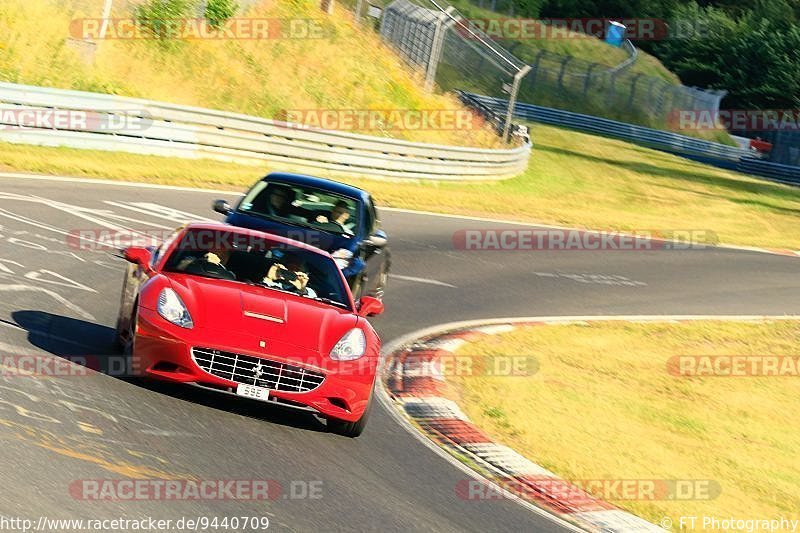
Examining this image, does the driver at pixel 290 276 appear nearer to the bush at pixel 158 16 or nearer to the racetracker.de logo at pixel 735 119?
the bush at pixel 158 16

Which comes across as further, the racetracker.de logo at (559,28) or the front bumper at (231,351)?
the racetracker.de logo at (559,28)

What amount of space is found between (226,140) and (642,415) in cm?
1513

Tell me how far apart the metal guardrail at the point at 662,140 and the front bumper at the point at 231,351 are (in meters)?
42.0

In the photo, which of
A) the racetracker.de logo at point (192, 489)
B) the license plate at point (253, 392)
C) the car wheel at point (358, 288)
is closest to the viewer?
the racetracker.de logo at point (192, 489)

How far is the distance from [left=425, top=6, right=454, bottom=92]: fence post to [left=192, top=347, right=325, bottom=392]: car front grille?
29133mm

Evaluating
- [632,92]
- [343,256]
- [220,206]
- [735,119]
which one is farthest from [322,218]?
[735,119]

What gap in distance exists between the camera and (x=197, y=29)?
3353cm

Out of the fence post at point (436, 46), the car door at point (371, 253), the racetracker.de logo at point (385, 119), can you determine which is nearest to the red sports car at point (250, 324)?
the car door at point (371, 253)

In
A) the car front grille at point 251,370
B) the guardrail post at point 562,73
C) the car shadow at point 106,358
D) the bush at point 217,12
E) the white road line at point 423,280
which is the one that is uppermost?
the bush at point 217,12

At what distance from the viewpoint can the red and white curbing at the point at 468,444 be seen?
9.10m

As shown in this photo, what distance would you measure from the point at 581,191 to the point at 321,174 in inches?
487

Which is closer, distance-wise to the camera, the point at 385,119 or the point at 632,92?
the point at 385,119

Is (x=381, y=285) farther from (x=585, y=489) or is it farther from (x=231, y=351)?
(x=231, y=351)

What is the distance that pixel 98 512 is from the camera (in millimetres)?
6734
